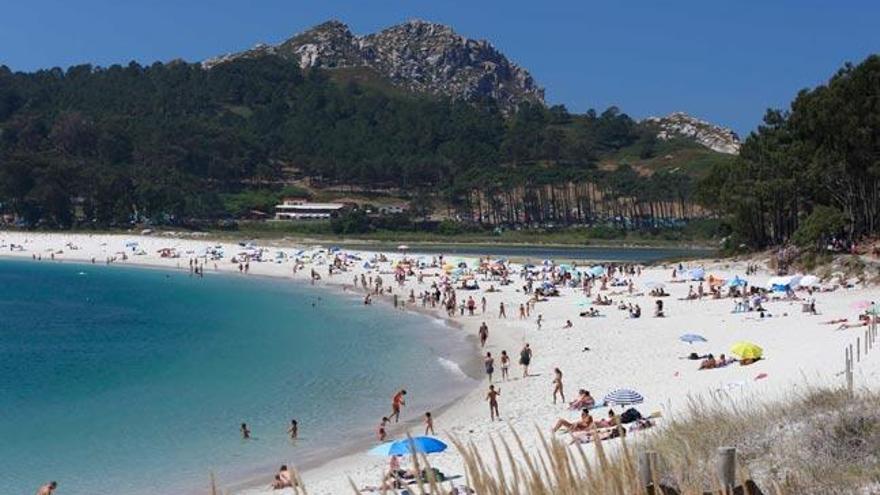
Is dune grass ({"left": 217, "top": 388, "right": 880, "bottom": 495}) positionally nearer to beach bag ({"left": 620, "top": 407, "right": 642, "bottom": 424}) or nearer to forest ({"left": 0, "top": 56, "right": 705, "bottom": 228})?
beach bag ({"left": 620, "top": 407, "right": 642, "bottom": 424})

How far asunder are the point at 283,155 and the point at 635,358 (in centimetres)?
13131

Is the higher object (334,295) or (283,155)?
(283,155)

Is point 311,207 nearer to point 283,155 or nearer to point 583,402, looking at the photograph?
point 283,155

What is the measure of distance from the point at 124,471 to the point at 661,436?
10.5 m

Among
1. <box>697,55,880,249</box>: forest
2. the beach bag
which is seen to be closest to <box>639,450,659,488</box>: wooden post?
the beach bag

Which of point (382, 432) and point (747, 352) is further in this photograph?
point (747, 352)

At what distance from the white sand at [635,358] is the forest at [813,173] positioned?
19.5 ft

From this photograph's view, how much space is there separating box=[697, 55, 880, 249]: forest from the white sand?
19.5 feet

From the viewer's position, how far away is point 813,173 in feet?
159

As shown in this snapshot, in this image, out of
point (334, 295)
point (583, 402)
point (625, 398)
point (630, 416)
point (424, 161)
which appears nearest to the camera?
point (630, 416)

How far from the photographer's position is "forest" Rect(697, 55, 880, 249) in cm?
4297

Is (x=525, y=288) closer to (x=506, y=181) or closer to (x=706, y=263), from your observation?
(x=706, y=263)

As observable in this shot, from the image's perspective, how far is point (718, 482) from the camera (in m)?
4.08

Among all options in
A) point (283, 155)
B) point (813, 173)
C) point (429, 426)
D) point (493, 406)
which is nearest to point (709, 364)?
point (493, 406)
